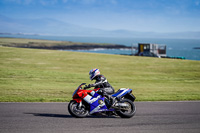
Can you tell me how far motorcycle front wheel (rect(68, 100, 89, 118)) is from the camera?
29.9ft

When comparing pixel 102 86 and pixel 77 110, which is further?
pixel 102 86

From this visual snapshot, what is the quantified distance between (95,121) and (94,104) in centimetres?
63

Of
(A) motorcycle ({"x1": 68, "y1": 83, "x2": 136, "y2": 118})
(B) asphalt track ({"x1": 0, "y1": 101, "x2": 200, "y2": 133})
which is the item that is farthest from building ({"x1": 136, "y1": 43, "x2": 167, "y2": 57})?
(A) motorcycle ({"x1": 68, "y1": 83, "x2": 136, "y2": 118})

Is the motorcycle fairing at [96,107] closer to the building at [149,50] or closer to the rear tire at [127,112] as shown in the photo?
the rear tire at [127,112]

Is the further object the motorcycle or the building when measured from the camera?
the building

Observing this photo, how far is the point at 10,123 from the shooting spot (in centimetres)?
818

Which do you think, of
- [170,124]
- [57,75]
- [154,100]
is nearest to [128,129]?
[170,124]

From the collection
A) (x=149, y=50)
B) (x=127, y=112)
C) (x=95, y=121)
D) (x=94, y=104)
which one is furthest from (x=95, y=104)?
(x=149, y=50)

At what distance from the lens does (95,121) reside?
8711 mm

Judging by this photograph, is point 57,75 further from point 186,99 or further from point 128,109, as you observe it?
point 128,109

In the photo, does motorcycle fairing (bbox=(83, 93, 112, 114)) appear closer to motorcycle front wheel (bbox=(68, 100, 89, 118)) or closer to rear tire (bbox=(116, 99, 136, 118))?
motorcycle front wheel (bbox=(68, 100, 89, 118))

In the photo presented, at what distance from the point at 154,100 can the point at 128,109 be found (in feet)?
13.9

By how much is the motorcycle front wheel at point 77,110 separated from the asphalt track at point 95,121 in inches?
6.8

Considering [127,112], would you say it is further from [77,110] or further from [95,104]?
[77,110]
